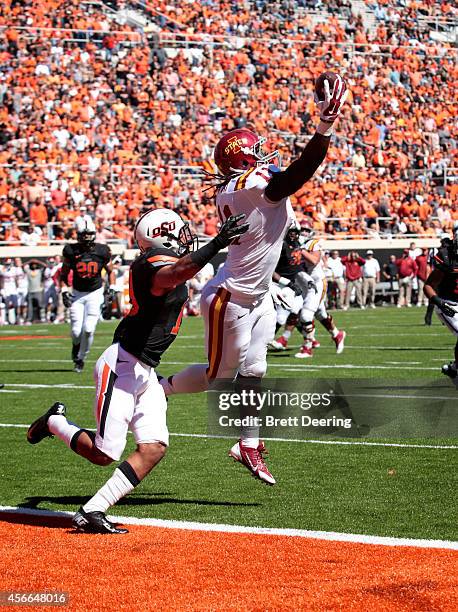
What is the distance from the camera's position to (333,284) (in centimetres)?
2919

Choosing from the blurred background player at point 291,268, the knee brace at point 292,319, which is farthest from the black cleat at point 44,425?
the knee brace at point 292,319

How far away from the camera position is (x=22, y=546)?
5.08 meters

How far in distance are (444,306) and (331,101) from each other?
6115 millimetres

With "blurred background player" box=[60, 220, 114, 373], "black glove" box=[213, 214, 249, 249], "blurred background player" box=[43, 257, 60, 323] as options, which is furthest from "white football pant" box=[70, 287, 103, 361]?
"blurred background player" box=[43, 257, 60, 323]

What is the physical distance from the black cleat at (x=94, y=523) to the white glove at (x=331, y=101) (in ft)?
7.18

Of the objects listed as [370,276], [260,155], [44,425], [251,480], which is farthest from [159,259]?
[370,276]

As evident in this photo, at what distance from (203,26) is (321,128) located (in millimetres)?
30186

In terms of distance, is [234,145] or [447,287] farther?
[447,287]

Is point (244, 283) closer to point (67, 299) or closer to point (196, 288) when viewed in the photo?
point (67, 299)

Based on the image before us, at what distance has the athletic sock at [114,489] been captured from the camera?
540 cm

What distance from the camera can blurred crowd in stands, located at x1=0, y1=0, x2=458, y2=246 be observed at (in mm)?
26625

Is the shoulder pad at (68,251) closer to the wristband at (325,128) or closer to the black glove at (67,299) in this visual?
the black glove at (67,299)

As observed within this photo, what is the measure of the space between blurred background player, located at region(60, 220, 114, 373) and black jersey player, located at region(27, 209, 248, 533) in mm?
8034

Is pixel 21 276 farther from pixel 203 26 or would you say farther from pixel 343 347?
pixel 203 26
